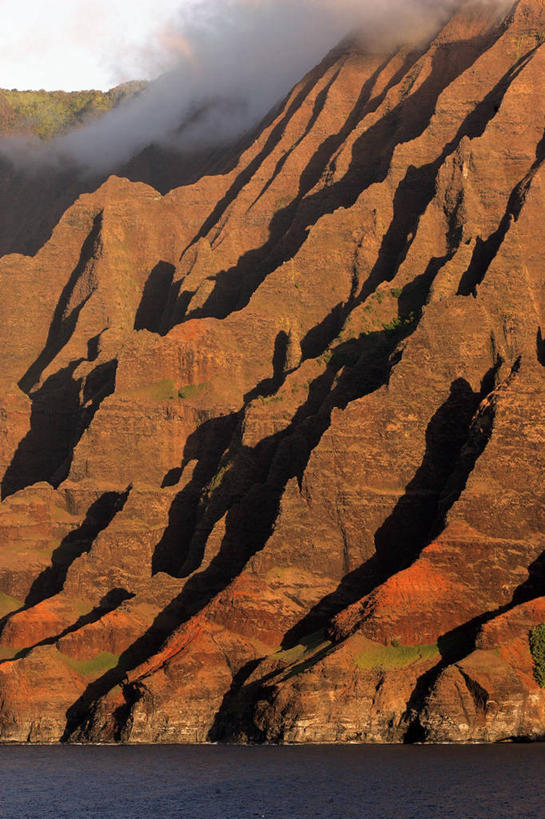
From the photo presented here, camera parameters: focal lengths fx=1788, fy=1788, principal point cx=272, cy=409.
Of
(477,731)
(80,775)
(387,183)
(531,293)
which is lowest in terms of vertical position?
(80,775)

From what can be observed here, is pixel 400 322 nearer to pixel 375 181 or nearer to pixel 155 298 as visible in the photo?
pixel 375 181

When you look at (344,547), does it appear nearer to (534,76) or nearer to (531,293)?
(531,293)

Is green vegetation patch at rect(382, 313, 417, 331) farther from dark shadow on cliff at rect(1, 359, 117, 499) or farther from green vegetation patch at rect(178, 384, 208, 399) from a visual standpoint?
dark shadow on cliff at rect(1, 359, 117, 499)

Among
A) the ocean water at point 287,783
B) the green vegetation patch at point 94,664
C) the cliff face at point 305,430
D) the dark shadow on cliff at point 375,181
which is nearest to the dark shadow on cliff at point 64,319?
the cliff face at point 305,430

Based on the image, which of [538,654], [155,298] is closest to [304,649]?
[538,654]

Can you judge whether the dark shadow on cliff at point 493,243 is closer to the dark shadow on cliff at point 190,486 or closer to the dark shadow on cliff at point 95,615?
the dark shadow on cliff at point 190,486

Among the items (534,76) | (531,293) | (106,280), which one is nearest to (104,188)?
(106,280)
